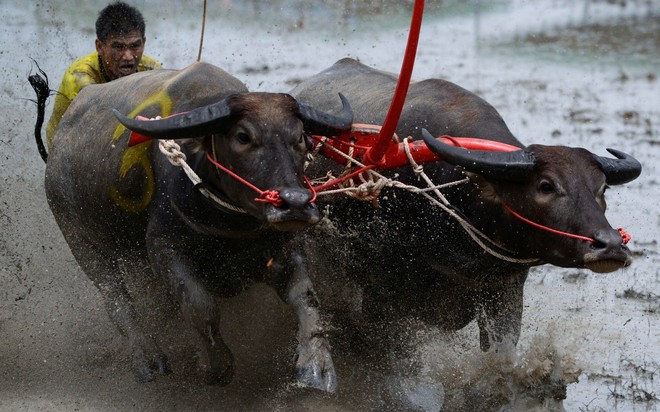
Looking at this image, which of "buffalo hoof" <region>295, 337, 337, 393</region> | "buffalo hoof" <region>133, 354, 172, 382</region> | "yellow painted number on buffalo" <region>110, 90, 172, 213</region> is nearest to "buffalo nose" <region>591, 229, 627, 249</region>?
"buffalo hoof" <region>295, 337, 337, 393</region>

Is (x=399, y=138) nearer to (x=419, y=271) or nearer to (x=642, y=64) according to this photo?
(x=419, y=271)

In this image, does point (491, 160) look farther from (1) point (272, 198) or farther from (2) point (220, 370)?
(2) point (220, 370)

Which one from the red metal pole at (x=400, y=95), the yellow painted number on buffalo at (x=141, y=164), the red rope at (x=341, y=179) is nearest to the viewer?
the red metal pole at (x=400, y=95)

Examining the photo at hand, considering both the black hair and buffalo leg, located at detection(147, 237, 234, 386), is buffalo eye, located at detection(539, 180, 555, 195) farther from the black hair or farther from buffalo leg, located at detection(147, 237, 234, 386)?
the black hair

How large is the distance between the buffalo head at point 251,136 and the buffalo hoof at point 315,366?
0.61m

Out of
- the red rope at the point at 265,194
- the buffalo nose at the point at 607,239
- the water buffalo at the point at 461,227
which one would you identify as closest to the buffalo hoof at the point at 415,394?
the water buffalo at the point at 461,227

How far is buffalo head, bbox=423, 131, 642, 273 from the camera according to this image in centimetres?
450

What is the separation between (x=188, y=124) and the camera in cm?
465

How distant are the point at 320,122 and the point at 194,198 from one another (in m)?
0.64

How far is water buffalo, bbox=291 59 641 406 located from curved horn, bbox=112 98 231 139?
84 centimetres

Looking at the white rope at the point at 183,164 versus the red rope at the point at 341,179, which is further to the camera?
the red rope at the point at 341,179

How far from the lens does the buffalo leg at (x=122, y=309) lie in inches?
225

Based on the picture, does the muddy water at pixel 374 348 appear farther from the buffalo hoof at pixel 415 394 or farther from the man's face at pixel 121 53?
the man's face at pixel 121 53

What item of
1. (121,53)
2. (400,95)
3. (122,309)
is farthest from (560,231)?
(121,53)
